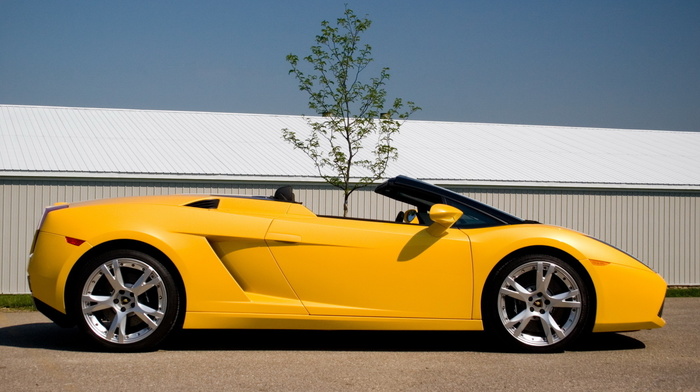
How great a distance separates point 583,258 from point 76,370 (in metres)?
3.44

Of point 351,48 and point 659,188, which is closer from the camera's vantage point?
point 351,48

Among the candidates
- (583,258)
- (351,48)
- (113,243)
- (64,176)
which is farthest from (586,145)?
(113,243)

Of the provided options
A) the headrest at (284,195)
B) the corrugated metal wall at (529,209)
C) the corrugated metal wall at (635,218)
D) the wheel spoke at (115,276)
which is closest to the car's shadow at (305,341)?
the wheel spoke at (115,276)

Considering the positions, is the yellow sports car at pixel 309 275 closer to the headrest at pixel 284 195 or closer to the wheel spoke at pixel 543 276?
the wheel spoke at pixel 543 276

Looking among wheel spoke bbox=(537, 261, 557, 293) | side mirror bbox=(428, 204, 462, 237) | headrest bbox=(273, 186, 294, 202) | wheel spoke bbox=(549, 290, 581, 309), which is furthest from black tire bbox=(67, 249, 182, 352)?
wheel spoke bbox=(549, 290, 581, 309)

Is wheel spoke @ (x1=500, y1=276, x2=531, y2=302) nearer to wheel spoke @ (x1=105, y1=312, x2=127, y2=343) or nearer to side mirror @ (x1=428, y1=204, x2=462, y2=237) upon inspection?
side mirror @ (x1=428, y1=204, x2=462, y2=237)

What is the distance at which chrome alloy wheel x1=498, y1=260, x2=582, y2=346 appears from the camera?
5.43 m

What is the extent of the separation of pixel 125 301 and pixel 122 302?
0.8 inches

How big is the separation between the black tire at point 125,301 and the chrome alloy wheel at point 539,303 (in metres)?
2.29

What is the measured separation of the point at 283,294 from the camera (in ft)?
17.7

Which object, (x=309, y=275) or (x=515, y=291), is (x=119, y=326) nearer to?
(x=309, y=275)

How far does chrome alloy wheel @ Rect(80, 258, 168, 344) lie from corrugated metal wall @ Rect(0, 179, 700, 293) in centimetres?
988

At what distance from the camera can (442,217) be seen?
17.8 ft

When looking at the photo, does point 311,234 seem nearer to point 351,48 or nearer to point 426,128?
point 351,48
